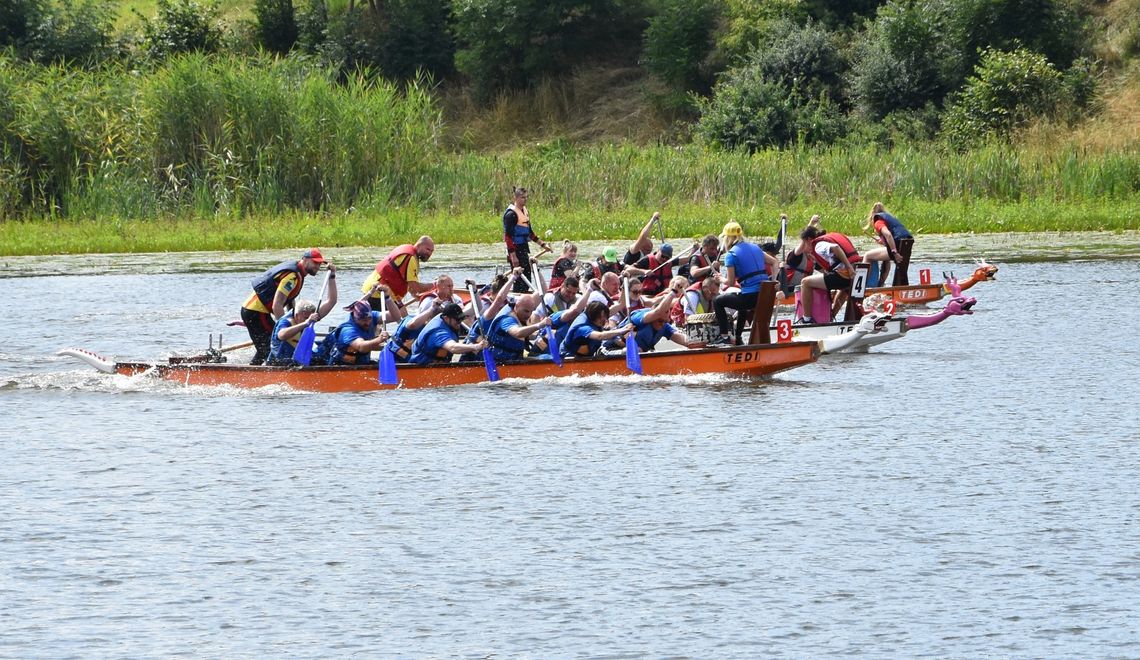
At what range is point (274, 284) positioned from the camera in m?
21.5

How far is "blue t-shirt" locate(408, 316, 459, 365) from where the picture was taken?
68.2 ft

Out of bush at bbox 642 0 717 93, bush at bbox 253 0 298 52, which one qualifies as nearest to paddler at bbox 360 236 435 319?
bush at bbox 642 0 717 93

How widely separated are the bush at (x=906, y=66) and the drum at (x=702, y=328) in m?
32.2

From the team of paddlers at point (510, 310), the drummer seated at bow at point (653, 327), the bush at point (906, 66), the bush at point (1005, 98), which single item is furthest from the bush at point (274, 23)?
the drummer seated at bow at point (653, 327)

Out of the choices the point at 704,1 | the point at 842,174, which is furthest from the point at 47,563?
the point at 704,1

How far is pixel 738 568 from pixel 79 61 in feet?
177

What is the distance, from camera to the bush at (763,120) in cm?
5109

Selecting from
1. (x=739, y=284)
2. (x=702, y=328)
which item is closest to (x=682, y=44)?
(x=702, y=328)

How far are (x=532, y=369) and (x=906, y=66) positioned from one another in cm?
3555

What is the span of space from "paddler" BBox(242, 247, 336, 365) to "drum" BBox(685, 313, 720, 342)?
4.76 metres

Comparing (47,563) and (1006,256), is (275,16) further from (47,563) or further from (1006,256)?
(47,563)

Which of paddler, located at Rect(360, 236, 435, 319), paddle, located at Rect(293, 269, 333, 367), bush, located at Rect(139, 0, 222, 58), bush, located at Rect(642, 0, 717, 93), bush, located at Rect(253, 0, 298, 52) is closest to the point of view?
paddle, located at Rect(293, 269, 333, 367)

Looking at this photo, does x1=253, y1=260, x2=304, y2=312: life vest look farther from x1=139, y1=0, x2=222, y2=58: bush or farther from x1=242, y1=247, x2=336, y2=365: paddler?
x1=139, y1=0, x2=222, y2=58: bush

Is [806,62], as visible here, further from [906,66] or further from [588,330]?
[588,330]
